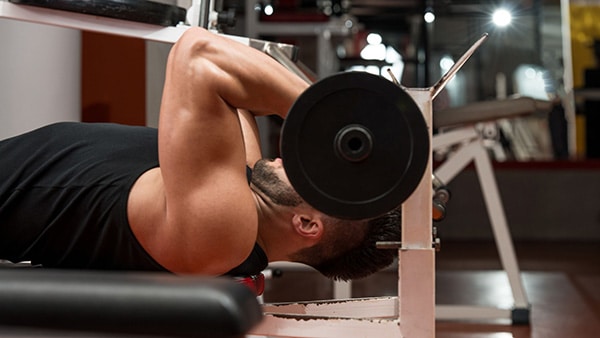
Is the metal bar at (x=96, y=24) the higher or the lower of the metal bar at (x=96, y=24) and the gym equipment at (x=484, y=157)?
the higher

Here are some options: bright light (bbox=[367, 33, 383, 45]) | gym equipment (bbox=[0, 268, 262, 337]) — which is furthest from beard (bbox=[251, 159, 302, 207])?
bright light (bbox=[367, 33, 383, 45])

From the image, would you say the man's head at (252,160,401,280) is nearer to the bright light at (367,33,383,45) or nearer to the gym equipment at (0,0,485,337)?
the gym equipment at (0,0,485,337)

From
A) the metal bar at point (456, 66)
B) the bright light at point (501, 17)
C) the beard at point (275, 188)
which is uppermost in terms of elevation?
the bright light at point (501, 17)

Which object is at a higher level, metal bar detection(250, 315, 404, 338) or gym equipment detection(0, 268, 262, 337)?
gym equipment detection(0, 268, 262, 337)

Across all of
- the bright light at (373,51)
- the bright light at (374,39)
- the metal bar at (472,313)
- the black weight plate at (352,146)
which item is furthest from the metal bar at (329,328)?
the bright light at (374,39)

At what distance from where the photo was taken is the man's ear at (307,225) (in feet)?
5.01

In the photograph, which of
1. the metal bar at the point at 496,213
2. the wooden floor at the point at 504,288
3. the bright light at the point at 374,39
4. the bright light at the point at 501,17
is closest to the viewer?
the wooden floor at the point at 504,288

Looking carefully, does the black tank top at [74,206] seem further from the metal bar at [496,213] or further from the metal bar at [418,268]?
the metal bar at [496,213]

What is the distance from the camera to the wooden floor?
9.43ft

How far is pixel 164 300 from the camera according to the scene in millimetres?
695

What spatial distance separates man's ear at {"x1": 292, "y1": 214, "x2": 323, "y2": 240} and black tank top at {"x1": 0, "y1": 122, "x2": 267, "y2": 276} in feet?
0.27

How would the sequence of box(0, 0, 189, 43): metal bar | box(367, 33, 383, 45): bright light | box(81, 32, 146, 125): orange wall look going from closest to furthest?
box(0, 0, 189, 43): metal bar, box(81, 32, 146, 125): orange wall, box(367, 33, 383, 45): bright light

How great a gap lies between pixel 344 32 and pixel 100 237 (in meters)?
3.91

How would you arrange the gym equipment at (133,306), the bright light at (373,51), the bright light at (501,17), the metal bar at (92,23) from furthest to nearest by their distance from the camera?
the bright light at (373,51) → the bright light at (501,17) → the metal bar at (92,23) → the gym equipment at (133,306)
